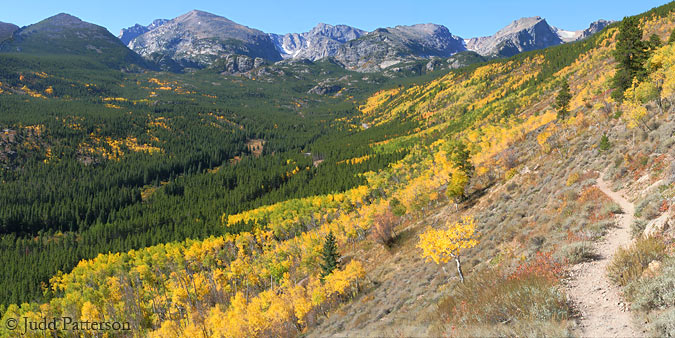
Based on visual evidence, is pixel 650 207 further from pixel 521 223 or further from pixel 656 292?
pixel 521 223

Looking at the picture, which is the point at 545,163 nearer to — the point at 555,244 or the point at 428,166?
the point at 555,244

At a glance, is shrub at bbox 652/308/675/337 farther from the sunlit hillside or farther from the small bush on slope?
the small bush on slope

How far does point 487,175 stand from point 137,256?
11235 centimetres

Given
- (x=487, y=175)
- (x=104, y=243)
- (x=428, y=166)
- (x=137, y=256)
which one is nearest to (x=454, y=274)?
(x=487, y=175)

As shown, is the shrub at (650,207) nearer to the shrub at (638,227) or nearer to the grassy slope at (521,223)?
the grassy slope at (521,223)

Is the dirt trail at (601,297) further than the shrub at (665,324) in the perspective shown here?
Yes

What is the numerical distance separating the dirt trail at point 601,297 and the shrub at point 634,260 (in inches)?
20.6

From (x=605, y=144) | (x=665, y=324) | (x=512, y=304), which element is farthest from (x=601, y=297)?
(x=605, y=144)

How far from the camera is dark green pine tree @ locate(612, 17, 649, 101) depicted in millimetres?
55972

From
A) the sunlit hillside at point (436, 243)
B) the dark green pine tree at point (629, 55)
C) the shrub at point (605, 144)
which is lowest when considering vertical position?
the sunlit hillside at point (436, 243)

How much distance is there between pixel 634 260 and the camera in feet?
46.1

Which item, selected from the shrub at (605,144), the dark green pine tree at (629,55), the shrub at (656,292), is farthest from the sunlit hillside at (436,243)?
the dark green pine tree at (629,55)

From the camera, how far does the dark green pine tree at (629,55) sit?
5597 centimetres

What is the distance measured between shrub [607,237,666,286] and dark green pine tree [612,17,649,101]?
5699cm
